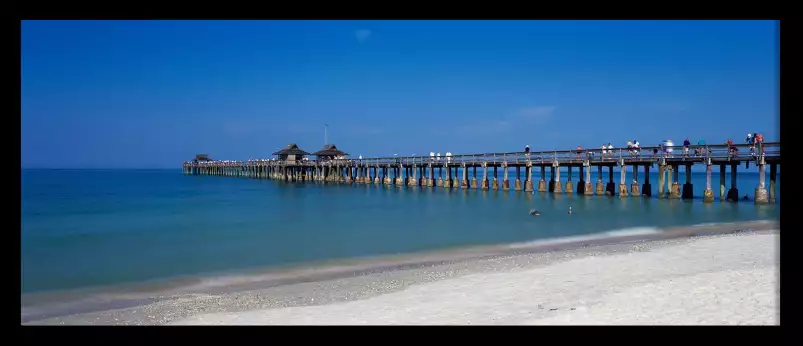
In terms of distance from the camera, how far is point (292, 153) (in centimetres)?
5994

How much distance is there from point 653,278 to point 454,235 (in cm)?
864

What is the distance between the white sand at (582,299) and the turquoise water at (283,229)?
5352 millimetres

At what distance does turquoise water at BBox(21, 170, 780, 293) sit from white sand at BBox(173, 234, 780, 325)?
535 cm

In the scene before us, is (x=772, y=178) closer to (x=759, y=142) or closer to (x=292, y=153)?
(x=759, y=142)

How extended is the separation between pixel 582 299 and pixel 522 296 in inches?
27.9

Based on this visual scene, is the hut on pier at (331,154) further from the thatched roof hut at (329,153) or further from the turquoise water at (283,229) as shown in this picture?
the turquoise water at (283,229)

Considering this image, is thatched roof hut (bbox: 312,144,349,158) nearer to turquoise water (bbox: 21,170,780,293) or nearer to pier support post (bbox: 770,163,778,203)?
turquoise water (bbox: 21,170,780,293)

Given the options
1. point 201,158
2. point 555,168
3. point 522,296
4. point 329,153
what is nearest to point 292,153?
point 329,153

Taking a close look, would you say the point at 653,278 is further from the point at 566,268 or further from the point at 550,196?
the point at 550,196

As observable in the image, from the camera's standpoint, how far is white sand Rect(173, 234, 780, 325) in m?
5.48

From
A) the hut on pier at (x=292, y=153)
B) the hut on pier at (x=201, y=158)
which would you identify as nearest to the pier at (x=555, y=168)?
the hut on pier at (x=292, y=153)

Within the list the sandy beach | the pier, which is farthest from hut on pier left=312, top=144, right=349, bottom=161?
the sandy beach

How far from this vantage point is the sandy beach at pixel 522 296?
5.60m
